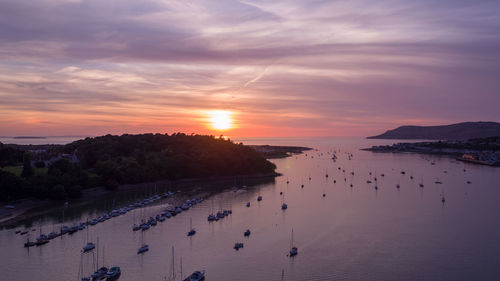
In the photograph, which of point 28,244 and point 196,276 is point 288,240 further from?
point 28,244

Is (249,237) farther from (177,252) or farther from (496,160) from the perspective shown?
(496,160)

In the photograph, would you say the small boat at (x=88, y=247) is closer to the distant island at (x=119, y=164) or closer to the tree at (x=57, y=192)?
the distant island at (x=119, y=164)

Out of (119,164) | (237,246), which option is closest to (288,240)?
(237,246)

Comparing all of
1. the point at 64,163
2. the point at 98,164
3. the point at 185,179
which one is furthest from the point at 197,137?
the point at 64,163

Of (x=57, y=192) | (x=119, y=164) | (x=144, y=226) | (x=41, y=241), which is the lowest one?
(x=41, y=241)

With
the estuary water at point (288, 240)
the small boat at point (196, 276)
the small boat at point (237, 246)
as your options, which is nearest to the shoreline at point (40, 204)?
the estuary water at point (288, 240)

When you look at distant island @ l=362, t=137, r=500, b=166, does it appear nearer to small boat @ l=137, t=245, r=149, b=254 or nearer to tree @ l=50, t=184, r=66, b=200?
tree @ l=50, t=184, r=66, b=200
